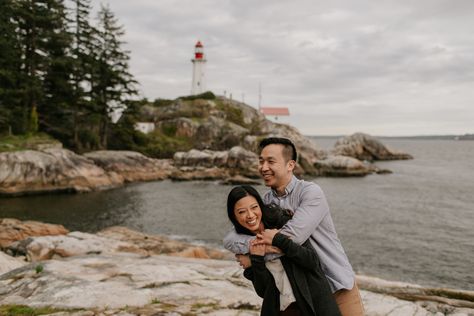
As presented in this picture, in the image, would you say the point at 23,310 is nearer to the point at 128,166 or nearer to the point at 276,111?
the point at 128,166

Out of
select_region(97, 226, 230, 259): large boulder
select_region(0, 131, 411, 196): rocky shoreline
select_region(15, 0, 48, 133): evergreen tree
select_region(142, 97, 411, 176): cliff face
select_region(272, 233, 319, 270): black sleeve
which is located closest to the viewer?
select_region(272, 233, 319, 270): black sleeve

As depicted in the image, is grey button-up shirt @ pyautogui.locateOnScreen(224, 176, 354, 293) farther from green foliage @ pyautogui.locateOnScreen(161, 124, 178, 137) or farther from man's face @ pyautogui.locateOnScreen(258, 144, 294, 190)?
green foliage @ pyautogui.locateOnScreen(161, 124, 178, 137)

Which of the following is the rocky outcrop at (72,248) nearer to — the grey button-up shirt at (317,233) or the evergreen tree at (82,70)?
the grey button-up shirt at (317,233)

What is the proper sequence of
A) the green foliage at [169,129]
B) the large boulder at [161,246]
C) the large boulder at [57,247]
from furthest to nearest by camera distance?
the green foliage at [169,129] → the large boulder at [161,246] → the large boulder at [57,247]

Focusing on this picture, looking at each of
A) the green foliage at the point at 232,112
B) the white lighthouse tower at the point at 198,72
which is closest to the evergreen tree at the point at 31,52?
the green foliage at the point at 232,112

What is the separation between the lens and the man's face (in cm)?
374

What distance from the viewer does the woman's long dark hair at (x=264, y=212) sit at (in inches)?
142

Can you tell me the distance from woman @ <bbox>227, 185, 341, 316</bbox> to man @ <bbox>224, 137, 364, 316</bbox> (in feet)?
0.36

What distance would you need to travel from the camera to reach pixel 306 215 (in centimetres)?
340

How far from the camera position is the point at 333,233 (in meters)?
3.68

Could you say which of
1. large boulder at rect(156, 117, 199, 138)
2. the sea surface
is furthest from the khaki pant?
large boulder at rect(156, 117, 199, 138)

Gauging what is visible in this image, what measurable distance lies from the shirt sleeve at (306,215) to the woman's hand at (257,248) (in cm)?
24

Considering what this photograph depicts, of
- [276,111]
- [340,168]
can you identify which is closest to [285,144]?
[340,168]

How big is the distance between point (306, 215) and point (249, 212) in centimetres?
54
